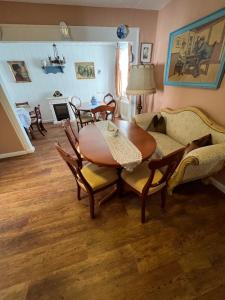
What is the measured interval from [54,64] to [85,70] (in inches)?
38.4

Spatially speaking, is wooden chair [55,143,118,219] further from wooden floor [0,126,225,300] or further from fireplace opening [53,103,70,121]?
fireplace opening [53,103,70,121]

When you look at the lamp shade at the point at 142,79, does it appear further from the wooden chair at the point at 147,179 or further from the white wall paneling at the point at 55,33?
the wooden chair at the point at 147,179

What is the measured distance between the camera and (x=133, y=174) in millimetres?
1530

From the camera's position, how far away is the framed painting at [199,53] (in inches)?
65.4

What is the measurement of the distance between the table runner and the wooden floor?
2.30 ft

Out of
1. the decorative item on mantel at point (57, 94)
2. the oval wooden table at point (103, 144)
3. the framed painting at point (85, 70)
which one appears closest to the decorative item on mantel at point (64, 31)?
the oval wooden table at point (103, 144)

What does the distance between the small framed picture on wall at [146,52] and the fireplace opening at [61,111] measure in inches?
124

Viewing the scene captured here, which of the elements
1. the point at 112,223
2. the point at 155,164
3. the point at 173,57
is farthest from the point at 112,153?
the point at 173,57

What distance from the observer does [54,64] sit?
4531 mm

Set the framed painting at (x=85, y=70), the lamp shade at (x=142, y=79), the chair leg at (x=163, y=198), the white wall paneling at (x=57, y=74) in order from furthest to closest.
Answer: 1. the framed painting at (x=85, y=70)
2. the white wall paneling at (x=57, y=74)
3. the lamp shade at (x=142, y=79)
4. the chair leg at (x=163, y=198)

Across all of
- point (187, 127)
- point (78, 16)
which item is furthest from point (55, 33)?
point (187, 127)

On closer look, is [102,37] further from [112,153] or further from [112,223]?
[112,223]

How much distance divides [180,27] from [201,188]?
238 centimetres

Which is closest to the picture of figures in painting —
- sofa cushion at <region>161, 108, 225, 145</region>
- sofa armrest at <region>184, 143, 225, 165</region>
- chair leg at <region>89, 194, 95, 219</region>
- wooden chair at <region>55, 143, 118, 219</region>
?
sofa cushion at <region>161, 108, 225, 145</region>
